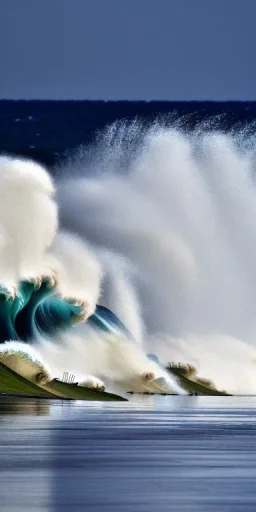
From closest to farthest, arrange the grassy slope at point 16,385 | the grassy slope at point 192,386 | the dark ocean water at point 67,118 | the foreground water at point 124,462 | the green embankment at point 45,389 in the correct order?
the foreground water at point 124,462 → the grassy slope at point 16,385 → the green embankment at point 45,389 → the grassy slope at point 192,386 → the dark ocean water at point 67,118

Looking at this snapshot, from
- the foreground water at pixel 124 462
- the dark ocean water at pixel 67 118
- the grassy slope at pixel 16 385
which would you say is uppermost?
the dark ocean water at pixel 67 118

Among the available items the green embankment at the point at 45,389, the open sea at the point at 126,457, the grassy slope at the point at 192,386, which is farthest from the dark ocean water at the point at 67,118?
the open sea at the point at 126,457

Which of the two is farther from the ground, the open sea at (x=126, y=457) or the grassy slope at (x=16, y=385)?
the grassy slope at (x=16, y=385)

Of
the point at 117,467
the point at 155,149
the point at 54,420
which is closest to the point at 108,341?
the point at 155,149

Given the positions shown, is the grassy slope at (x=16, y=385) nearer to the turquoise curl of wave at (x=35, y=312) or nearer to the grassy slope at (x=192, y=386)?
the turquoise curl of wave at (x=35, y=312)

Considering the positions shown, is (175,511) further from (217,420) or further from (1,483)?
(217,420)

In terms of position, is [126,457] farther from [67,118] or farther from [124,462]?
[67,118]
